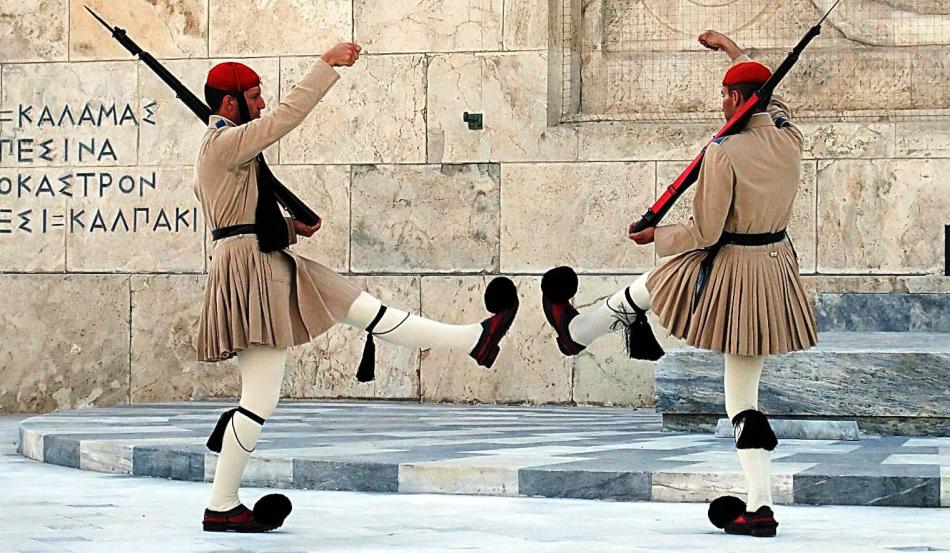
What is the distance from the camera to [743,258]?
5.99 meters

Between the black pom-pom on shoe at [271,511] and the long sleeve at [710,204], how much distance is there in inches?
68.1

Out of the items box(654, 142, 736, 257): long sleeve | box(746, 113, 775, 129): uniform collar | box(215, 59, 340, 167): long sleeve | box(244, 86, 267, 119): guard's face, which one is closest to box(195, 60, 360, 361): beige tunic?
box(215, 59, 340, 167): long sleeve

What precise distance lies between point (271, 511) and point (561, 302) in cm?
144

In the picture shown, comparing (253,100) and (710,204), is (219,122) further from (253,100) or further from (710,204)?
(710,204)

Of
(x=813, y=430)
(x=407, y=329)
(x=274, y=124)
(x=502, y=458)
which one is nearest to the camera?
(x=274, y=124)

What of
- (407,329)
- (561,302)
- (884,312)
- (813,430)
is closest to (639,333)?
(561,302)

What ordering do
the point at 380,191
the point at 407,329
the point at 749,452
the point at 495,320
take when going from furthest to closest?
the point at 380,191
the point at 495,320
the point at 407,329
the point at 749,452

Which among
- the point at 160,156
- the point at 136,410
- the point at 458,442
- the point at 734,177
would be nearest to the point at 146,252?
the point at 160,156

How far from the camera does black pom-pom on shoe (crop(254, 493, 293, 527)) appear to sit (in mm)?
6059

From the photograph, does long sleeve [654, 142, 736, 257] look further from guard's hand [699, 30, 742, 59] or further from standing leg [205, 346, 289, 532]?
standing leg [205, 346, 289, 532]

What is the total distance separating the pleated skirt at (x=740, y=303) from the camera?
19.4ft

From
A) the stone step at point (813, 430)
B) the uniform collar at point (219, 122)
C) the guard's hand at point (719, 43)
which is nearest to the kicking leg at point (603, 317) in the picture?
the guard's hand at point (719, 43)

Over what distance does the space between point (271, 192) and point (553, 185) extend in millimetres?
6081

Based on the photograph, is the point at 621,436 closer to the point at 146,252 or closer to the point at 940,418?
the point at 940,418
